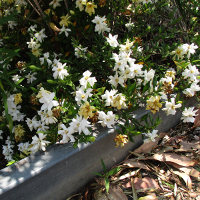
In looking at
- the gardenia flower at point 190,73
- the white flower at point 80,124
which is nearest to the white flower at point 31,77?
the white flower at point 80,124

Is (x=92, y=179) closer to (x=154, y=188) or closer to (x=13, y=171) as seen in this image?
(x=154, y=188)

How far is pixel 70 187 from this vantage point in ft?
6.83

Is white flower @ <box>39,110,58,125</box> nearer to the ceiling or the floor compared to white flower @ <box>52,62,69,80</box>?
nearer to the floor

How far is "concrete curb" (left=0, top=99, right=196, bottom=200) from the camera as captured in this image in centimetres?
172

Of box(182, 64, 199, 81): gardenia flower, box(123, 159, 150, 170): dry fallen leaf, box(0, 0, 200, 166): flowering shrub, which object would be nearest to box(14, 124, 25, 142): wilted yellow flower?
box(0, 0, 200, 166): flowering shrub

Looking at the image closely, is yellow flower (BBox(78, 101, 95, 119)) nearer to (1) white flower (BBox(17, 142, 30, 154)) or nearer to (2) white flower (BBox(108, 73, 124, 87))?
(2) white flower (BBox(108, 73, 124, 87))

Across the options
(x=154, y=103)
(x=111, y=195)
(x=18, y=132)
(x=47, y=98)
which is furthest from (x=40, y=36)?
(x=111, y=195)

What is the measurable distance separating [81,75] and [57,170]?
0.86 metres

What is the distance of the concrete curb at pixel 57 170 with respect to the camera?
1719 mm

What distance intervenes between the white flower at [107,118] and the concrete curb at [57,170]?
84 millimetres

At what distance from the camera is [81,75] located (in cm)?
229

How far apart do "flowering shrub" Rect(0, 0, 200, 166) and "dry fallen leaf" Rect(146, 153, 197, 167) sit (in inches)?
15.3

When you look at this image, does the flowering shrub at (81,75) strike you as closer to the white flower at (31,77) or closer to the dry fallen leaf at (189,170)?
the white flower at (31,77)

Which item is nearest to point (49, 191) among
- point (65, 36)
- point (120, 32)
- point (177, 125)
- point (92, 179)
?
point (92, 179)
